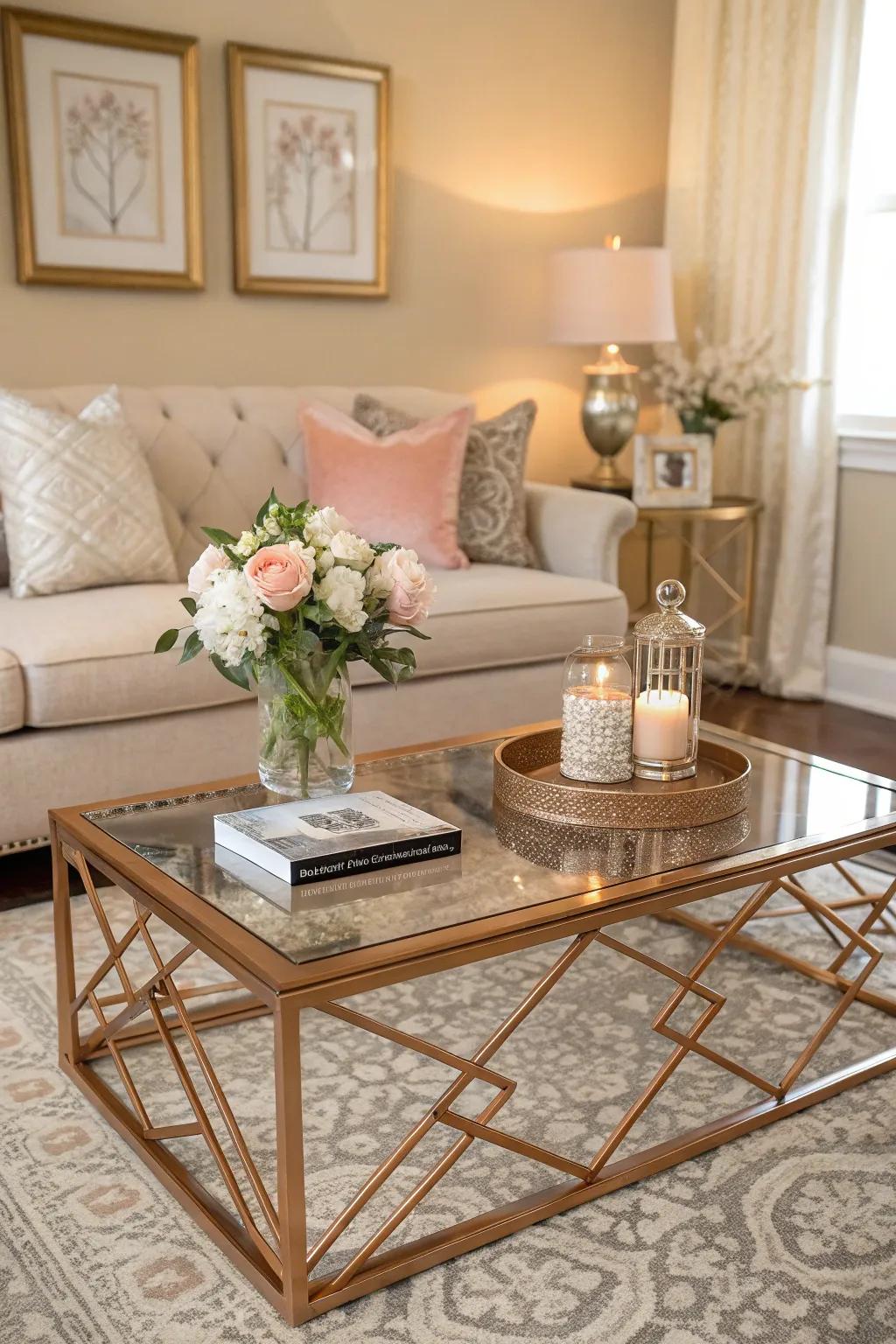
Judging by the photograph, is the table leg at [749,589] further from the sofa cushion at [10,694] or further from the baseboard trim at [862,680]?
the sofa cushion at [10,694]

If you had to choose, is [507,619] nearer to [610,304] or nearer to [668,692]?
[668,692]

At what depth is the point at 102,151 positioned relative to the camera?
350cm

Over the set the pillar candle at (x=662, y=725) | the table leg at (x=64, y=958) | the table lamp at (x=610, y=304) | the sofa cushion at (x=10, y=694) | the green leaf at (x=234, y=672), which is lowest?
the table leg at (x=64, y=958)

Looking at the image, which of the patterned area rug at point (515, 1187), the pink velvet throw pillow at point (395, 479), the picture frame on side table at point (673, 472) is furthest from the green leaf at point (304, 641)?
the picture frame on side table at point (673, 472)

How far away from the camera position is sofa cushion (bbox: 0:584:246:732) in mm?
2570

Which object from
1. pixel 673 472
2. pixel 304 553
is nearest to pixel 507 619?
pixel 673 472

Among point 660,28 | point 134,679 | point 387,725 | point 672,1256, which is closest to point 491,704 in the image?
point 387,725

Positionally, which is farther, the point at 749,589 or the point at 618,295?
the point at 749,589

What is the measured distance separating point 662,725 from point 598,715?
116 millimetres

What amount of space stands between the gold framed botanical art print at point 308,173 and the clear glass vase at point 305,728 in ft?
7.55

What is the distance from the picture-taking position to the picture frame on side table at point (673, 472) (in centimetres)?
405

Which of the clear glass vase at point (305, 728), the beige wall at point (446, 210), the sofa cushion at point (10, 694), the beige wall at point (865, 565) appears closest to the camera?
the clear glass vase at point (305, 728)

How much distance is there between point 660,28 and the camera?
4.57 metres

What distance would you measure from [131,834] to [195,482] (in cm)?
178
